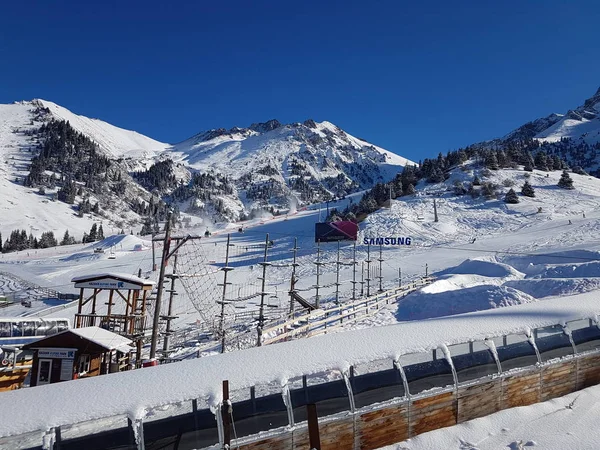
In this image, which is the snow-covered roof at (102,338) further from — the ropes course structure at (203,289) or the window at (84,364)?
the ropes course structure at (203,289)

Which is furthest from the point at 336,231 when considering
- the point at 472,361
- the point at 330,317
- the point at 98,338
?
the point at 472,361

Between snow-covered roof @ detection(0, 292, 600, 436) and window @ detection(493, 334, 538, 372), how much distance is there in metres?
0.19

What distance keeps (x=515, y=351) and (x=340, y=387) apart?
4221 mm

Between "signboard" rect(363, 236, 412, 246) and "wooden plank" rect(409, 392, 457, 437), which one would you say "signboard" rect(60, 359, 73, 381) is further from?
"signboard" rect(363, 236, 412, 246)

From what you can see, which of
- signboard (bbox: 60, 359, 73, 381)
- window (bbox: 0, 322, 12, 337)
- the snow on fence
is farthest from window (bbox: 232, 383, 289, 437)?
window (bbox: 0, 322, 12, 337)

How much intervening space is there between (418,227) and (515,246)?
51.2 ft

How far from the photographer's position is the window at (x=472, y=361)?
7980mm

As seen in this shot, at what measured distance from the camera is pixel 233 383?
6.28 meters

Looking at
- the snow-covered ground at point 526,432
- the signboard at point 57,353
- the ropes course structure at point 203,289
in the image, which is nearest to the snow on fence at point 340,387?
the snow-covered ground at point 526,432

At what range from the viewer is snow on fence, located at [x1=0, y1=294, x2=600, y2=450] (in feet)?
18.6

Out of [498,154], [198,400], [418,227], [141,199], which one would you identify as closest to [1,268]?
[418,227]

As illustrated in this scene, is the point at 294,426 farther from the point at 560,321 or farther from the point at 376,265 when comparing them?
the point at 376,265

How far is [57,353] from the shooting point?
14305mm

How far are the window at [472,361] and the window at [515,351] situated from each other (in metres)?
0.30
